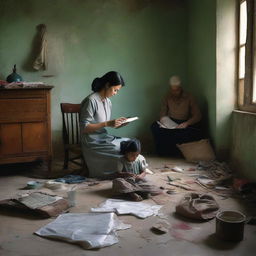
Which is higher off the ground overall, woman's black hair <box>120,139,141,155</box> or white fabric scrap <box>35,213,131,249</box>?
woman's black hair <box>120,139,141,155</box>

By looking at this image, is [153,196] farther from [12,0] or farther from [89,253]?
[12,0]

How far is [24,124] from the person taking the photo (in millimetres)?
3936

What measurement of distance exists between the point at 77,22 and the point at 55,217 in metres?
3.41

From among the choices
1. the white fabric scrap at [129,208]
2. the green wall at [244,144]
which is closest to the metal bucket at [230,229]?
the white fabric scrap at [129,208]

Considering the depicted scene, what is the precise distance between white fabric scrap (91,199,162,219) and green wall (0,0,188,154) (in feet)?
8.40

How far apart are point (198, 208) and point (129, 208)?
1.89 ft

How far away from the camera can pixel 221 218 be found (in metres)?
2.28

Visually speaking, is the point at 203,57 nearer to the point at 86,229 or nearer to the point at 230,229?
the point at 230,229

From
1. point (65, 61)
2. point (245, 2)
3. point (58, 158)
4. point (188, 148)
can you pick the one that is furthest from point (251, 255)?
point (65, 61)

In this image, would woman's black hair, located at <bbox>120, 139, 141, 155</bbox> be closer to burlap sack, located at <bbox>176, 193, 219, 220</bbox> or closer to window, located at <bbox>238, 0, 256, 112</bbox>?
burlap sack, located at <bbox>176, 193, 219, 220</bbox>

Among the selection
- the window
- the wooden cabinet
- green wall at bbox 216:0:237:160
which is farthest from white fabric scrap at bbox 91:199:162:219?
green wall at bbox 216:0:237:160

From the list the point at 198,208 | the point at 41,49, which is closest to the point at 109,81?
the point at 41,49

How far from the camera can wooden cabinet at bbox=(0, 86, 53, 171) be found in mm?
3855

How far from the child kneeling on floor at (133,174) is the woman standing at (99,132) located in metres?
0.11
